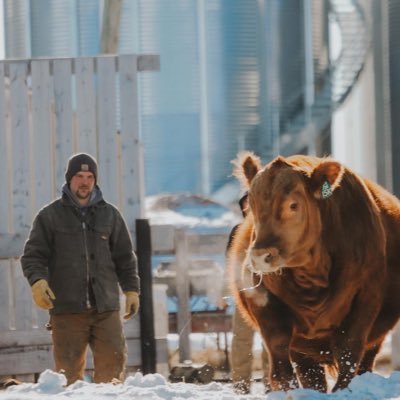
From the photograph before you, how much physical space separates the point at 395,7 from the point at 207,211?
463 centimetres

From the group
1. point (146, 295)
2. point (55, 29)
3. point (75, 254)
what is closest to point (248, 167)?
point (75, 254)

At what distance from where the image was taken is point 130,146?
31.7ft

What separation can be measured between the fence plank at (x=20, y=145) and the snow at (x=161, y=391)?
13.0 feet

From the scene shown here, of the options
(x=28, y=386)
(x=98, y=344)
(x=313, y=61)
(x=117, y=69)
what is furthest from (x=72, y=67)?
(x=313, y=61)

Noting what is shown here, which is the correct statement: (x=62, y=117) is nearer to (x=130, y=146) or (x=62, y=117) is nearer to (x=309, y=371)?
(x=130, y=146)

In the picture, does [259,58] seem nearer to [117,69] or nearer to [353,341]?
[117,69]

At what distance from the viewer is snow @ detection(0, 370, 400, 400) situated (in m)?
5.05

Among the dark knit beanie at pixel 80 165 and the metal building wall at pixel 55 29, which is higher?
the metal building wall at pixel 55 29

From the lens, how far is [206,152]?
733 inches

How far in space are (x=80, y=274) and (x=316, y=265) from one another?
1.95 meters

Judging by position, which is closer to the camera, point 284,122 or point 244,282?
point 244,282

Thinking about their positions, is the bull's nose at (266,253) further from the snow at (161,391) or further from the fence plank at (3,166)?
the fence plank at (3,166)

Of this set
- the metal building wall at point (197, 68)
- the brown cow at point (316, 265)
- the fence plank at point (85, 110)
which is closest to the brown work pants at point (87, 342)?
the brown cow at point (316, 265)

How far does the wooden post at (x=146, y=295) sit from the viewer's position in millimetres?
9531
